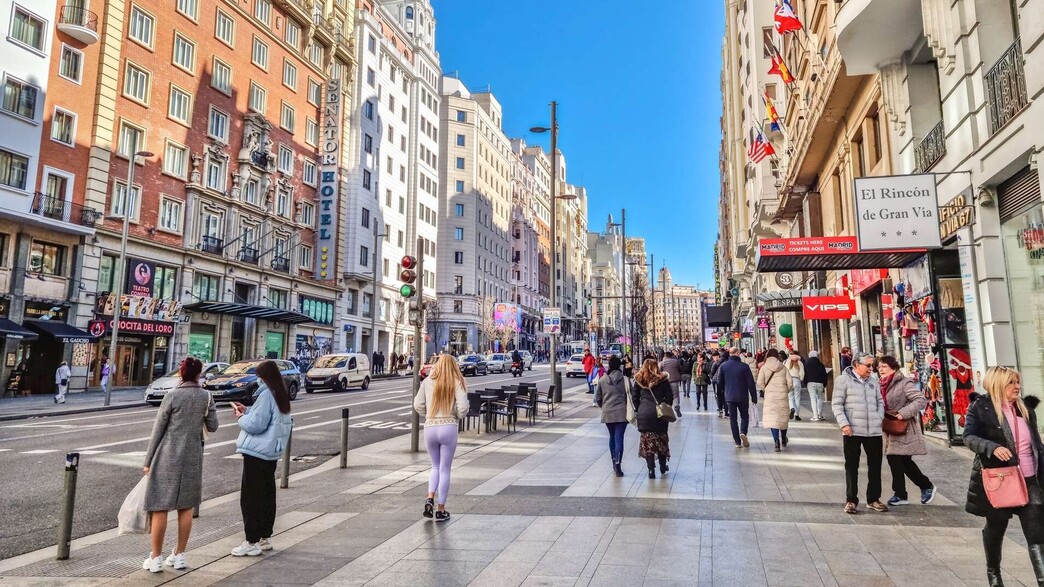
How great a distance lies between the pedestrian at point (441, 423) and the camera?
6.65 metres

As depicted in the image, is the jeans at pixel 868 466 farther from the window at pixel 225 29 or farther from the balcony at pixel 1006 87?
the window at pixel 225 29

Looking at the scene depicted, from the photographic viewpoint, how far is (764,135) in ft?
93.1

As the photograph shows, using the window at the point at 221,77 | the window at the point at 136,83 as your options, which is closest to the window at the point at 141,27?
the window at the point at 136,83

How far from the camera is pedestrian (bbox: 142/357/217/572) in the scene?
5.07 m

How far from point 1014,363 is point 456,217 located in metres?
71.9

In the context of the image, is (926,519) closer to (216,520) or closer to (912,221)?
(912,221)

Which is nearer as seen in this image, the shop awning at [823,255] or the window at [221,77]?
the shop awning at [823,255]

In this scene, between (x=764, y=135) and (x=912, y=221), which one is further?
(x=764, y=135)

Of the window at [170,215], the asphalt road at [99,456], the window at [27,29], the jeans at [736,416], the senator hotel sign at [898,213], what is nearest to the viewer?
the asphalt road at [99,456]

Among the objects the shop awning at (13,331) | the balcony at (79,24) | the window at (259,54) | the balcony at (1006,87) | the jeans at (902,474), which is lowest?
the jeans at (902,474)

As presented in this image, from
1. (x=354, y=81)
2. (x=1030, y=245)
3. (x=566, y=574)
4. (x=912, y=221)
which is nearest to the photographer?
(x=566, y=574)

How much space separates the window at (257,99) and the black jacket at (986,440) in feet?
136

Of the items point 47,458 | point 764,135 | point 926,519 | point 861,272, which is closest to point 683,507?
point 926,519

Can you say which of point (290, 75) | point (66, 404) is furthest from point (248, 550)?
point (290, 75)
